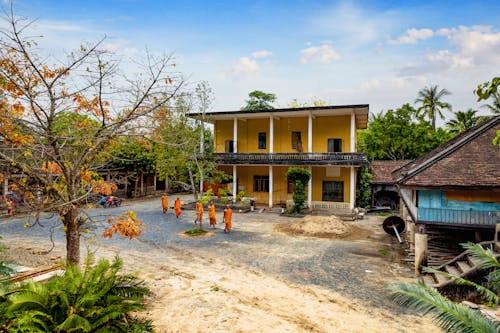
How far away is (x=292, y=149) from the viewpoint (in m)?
23.7

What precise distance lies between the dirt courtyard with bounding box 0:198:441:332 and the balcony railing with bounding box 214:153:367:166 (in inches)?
273

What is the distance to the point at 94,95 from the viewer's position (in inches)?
237

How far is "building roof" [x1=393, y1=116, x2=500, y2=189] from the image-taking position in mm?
9172

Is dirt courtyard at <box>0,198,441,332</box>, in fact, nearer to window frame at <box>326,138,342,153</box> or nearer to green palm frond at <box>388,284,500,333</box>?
green palm frond at <box>388,284,500,333</box>

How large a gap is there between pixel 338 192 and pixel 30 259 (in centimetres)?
1807

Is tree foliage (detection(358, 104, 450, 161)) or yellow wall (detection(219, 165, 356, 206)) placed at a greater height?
tree foliage (detection(358, 104, 450, 161))

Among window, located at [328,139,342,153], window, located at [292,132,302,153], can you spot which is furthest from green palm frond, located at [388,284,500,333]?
window, located at [328,139,342,153]

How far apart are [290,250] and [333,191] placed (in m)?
11.6

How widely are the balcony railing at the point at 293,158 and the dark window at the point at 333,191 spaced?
2719mm

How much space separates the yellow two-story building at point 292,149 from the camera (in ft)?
68.4

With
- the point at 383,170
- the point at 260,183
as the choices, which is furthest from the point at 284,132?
the point at 383,170

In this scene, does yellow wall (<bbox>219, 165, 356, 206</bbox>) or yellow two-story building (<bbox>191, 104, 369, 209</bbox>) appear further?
yellow wall (<bbox>219, 165, 356, 206</bbox>)

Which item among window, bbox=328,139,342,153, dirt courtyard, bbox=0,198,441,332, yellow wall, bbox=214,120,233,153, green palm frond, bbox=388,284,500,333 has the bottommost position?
dirt courtyard, bbox=0,198,441,332

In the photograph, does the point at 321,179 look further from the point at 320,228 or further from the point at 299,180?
the point at 320,228
